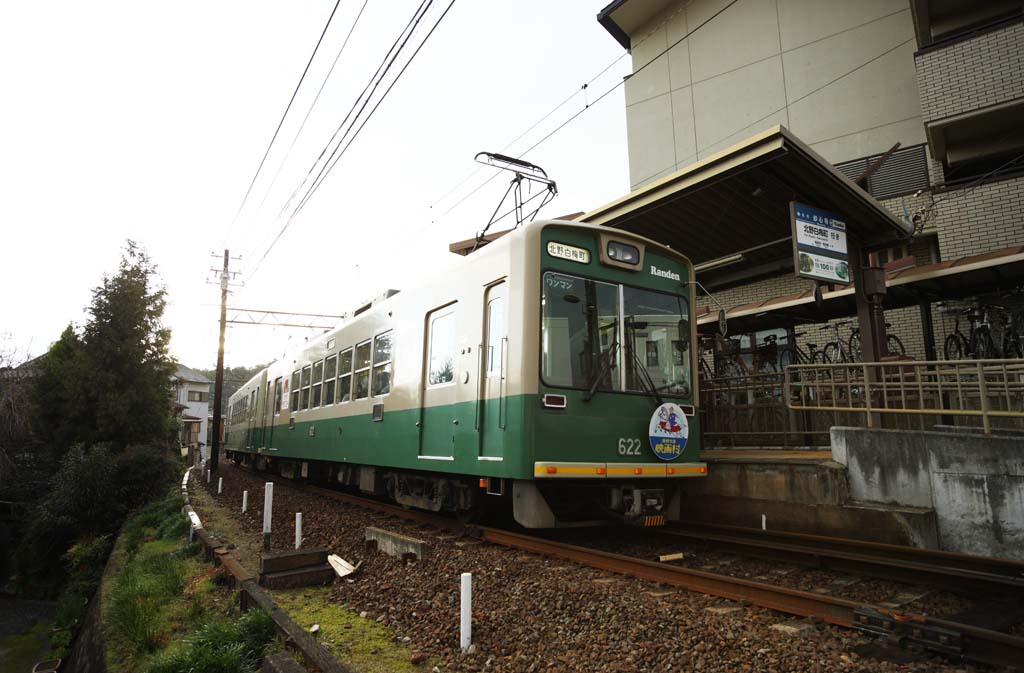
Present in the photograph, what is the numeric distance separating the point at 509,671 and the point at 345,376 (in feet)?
25.9

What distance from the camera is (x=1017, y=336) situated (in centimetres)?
982

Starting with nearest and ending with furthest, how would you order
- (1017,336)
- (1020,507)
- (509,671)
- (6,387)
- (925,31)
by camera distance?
(509,671)
(1020,507)
(1017,336)
(925,31)
(6,387)

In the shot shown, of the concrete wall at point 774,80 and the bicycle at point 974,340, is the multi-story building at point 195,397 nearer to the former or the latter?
the concrete wall at point 774,80

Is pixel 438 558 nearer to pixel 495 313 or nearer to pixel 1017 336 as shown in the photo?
pixel 495 313

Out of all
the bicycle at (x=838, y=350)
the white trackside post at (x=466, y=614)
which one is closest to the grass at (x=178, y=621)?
the white trackside post at (x=466, y=614)

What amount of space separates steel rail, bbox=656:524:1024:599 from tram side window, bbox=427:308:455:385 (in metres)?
2.98

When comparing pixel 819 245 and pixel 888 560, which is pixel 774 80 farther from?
pixel 888 560

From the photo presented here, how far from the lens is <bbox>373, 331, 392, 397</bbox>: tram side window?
8773 millimetres

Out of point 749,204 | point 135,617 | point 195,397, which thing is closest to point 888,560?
point 749,204

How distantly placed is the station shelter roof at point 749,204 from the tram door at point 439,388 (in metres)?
3.26

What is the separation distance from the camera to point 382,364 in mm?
9039

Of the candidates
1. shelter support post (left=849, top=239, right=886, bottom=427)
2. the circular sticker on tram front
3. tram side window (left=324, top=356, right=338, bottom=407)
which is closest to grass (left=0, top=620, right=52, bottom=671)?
tram side window (left=324, top=356, right=338, bottom=407)

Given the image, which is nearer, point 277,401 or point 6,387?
point 277,401

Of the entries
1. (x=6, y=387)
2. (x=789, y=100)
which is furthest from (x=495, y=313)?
(x=6, y=387)
